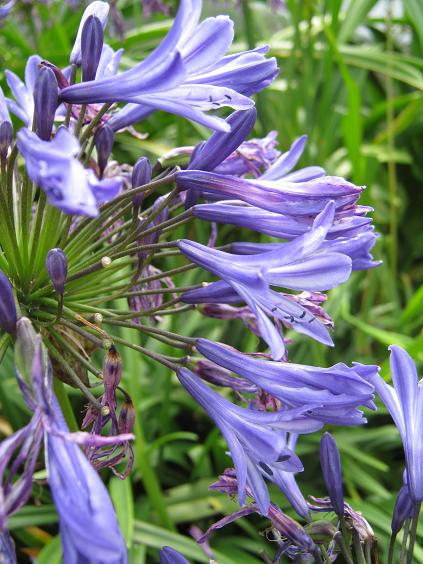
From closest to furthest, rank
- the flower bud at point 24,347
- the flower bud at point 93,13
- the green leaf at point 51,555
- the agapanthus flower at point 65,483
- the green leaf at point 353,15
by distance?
the agapanthus flower at point 65,483
the flower bud at point 24,347
the flower bud at point 93,13
the green leaf at point 51,555
the green leaf at point 353,15

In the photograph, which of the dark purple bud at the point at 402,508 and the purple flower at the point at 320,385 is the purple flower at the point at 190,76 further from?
the dark purple bud at the point at 402,508

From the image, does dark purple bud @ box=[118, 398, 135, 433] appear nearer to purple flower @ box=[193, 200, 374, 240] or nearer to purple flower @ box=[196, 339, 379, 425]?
purple flower @ box=[196, 339, 379, 425]

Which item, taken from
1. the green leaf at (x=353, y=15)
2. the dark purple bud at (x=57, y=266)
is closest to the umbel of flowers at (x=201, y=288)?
the dark purple bud at (x=57, y=266)

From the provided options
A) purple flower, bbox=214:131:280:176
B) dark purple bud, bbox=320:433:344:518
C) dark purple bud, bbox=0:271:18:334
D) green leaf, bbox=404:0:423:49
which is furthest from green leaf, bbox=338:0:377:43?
dark purple bud, bbox=0:271:18:334

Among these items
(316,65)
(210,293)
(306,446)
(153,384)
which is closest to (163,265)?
(153,384)

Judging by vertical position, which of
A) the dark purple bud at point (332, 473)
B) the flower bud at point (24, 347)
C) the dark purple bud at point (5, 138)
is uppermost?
the dark purple bud at point (5, 138)

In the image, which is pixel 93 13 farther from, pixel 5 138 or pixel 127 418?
pixel 127 418

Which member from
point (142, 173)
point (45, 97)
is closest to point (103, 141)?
point (142, 173)

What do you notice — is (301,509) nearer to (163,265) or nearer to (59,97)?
(59,97)
